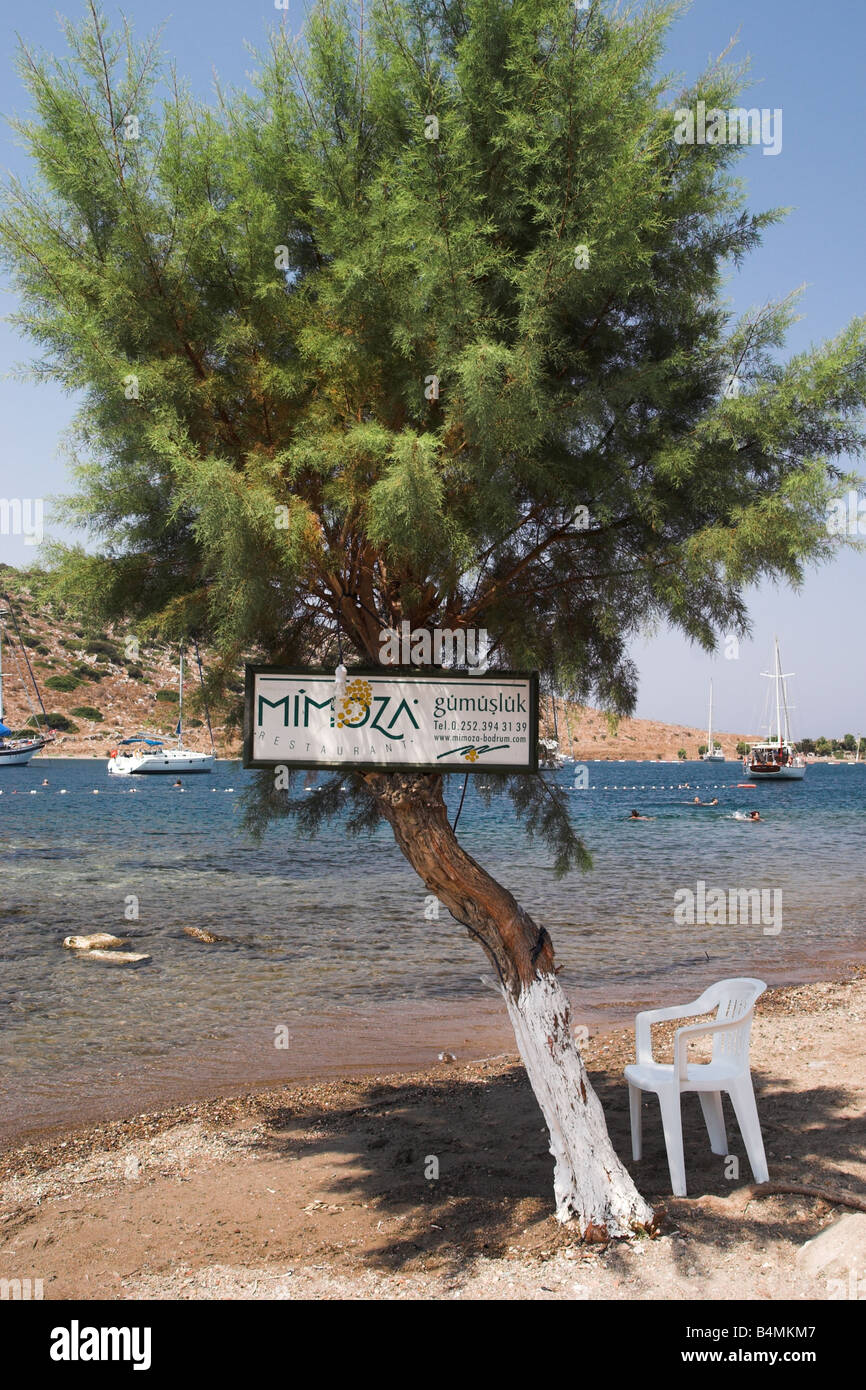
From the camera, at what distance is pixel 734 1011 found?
6102mm

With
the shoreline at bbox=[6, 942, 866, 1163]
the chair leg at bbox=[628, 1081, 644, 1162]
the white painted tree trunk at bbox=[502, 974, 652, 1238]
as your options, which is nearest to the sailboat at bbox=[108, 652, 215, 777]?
the shoreline at bbox=[6, 942, 866, 1163]

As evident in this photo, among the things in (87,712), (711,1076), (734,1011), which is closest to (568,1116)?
(711,1076)

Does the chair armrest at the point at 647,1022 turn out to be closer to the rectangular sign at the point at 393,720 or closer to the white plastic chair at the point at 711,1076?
the white plastic chair at the point at 711,1076

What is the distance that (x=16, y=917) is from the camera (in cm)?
2006

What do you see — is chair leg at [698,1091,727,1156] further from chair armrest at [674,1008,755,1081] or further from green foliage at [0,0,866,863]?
green foliage at [0,0,866,863]

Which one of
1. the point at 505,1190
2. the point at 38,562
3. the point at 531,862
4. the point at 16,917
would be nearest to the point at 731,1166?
the point at 505,1190

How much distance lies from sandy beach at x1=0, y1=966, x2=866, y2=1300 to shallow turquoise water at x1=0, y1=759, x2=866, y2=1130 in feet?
5.32

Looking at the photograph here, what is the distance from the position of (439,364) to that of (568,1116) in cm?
391

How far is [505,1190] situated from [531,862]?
25.8 m

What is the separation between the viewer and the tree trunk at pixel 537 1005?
502 cm

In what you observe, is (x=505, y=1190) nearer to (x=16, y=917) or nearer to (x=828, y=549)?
(x=828, y=549)

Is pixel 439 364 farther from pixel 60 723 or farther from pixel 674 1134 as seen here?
pixel 60 723

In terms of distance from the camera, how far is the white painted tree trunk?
5.01m

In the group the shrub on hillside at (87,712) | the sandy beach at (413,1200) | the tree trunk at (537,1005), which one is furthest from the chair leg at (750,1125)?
the shrub on hillside at (87,712)
